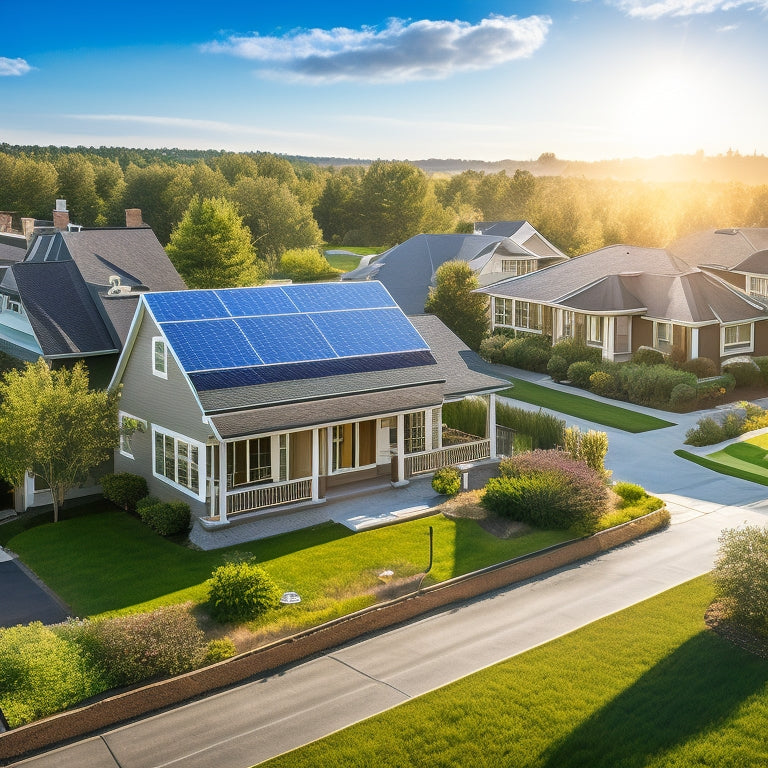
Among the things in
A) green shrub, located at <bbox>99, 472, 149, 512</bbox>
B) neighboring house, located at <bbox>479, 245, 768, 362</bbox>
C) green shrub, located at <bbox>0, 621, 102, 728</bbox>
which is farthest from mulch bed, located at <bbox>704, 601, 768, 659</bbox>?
neighboring house, located at <bbox>479, 245, 768, 362</bbox>

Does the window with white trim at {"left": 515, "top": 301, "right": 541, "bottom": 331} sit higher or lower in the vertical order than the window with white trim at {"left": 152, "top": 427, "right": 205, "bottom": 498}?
higher

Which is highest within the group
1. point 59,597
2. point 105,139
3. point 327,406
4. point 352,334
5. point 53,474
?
point 105,139

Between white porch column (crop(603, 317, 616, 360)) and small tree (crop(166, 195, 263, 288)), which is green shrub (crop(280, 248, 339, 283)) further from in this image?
white porch column (crop(603, 317, 616, 360))

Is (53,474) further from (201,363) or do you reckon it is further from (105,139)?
(105,139)

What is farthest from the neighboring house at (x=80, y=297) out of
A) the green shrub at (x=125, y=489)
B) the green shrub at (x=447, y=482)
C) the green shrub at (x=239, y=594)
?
the green shrub at (x=239, y=594)

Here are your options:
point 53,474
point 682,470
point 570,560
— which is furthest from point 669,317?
point 53,474

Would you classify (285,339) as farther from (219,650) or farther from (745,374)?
(745,374)
